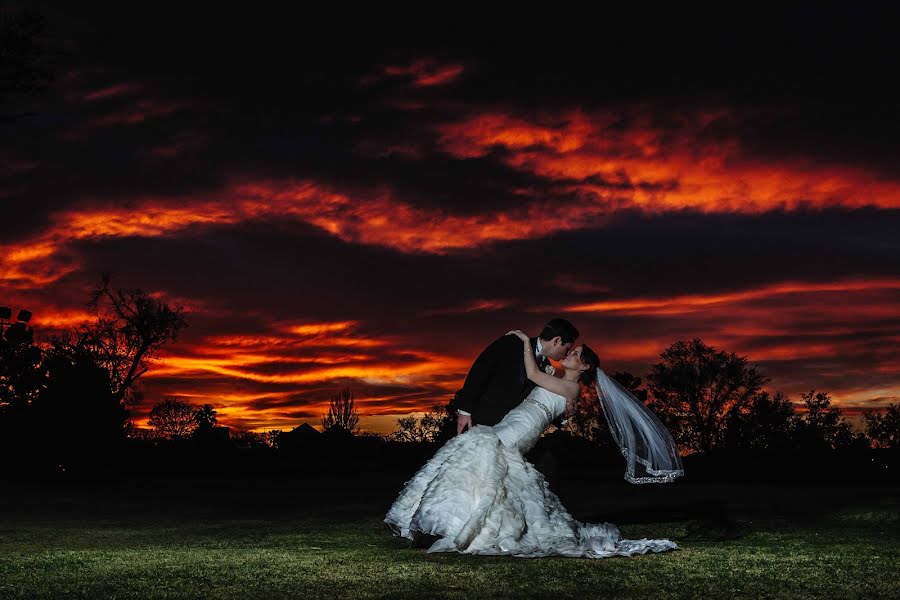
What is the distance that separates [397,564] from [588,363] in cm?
349

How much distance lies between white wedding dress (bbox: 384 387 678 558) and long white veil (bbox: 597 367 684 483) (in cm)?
128

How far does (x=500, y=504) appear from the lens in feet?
34.0

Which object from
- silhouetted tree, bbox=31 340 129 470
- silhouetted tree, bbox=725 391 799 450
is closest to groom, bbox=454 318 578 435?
silhouetted tree, bbox=31 340 129 470

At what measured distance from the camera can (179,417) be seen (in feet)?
375

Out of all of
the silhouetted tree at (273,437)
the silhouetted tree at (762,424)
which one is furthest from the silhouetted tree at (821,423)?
the silhouetted tree at (273,437)

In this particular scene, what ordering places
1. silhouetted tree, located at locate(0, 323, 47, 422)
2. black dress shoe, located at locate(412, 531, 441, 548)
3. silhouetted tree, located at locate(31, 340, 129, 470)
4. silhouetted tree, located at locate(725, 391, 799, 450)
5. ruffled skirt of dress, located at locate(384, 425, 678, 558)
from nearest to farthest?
ruffled skirt of dress, located at locate(384, 425, 678, 558)
black dress shoe, located at locate(412, 531, 441, 548)
silhouetted tree, located at locate(0, 323, 47, 422)
silhouetted tree, located at locate(31, 340, 129, 470)
silhouetted tree, located at locate(725, 391, 799, 450)

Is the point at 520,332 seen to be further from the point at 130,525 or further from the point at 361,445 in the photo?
the point at 361,445

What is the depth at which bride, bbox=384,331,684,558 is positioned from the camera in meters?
10.2

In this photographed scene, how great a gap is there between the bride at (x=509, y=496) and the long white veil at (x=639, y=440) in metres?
0.44

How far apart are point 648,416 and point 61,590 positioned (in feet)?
24.7

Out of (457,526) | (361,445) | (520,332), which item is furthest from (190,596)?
(361,445)

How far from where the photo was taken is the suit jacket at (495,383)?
11148mm

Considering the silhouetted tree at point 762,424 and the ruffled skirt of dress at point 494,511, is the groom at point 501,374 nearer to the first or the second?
the ruffled skirt of dress at point 494,511

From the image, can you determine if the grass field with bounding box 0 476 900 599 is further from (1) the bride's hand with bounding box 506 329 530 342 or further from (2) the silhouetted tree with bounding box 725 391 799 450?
(2) the silhouetted tree with bounding box 725 391 799 450
